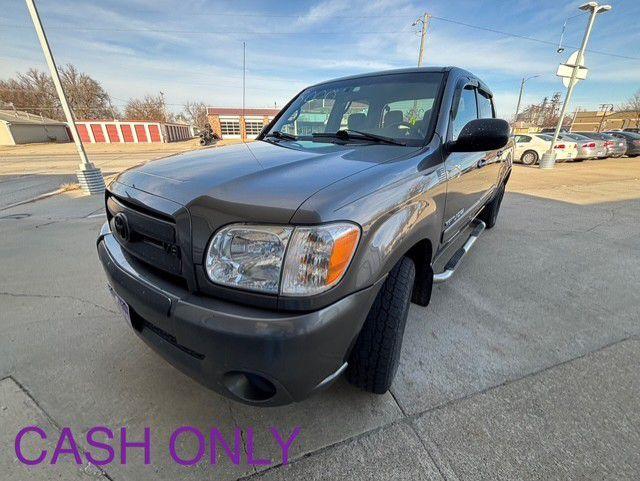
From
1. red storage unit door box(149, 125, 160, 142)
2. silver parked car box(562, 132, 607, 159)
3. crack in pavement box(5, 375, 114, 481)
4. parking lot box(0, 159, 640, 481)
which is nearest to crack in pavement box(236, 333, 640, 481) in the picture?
parking lot box(0, 159, 640, 481)

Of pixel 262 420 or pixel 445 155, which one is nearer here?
pixel 262 420

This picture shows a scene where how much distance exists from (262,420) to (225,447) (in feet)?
0.69

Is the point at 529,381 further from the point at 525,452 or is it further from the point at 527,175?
the point at 527,175

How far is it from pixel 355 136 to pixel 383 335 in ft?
4.31

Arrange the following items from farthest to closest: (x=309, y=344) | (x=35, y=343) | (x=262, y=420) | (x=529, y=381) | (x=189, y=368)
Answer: (x=35, y=343) < (x=529, y=381) < (x=262, y=420) < (x=189, y=368) < (x=309, y=344)

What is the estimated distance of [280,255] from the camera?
1.10 meters

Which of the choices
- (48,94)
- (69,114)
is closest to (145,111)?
(48,94)

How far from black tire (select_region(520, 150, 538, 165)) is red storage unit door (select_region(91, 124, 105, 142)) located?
173 ft

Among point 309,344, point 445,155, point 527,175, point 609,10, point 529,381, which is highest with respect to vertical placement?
point 609,10

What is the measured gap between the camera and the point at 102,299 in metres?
2.69

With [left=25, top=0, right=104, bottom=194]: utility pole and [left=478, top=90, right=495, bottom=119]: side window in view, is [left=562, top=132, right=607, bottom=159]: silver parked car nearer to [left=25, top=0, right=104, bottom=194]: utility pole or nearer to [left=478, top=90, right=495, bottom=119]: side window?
[left=478, top=90, right=495, bottom=119]: side window

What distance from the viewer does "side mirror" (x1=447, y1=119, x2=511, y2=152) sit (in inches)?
68.8

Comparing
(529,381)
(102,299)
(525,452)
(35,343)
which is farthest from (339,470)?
(102,299)

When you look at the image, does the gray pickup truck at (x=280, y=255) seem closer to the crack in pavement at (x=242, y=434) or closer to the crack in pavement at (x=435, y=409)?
the crack in pavement at (x=435, y=409)
